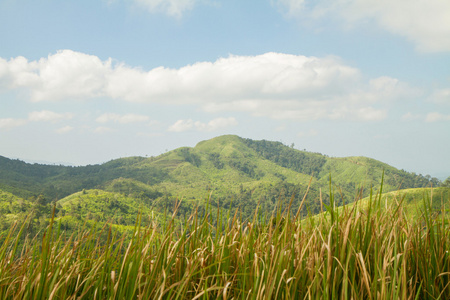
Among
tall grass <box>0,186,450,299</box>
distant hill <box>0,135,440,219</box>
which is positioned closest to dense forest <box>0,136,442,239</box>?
distant hill <box>0,135,440,219</box>

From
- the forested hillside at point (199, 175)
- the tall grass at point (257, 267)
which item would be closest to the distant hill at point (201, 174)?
the forested hillside at point (199, 175)

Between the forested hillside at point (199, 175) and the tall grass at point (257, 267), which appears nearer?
the tall grass at point (257, 267)

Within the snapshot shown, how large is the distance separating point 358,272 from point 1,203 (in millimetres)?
91701

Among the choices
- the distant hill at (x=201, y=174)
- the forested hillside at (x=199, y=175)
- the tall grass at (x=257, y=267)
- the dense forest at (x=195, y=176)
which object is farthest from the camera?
the distant hill at (x=201, y=174)

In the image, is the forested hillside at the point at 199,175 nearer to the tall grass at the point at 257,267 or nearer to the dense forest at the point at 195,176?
the dense forest at the point at 195,176

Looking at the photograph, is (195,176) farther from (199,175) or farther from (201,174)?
(201,174)

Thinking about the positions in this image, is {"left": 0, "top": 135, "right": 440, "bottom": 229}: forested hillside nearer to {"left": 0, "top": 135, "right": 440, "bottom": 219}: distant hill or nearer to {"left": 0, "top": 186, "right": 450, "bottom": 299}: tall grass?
{"left": 0, "top": 135, "right": 440, "bottom": 219}: distant hill

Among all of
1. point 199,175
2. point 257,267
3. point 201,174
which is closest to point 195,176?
point 199,175

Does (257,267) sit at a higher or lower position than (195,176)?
higher

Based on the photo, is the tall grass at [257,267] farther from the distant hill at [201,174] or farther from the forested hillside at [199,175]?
the distant hill at [201,174]

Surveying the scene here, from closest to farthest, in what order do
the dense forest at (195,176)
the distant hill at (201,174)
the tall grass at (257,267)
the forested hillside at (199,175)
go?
the tall grass at (257,267) < the dense forest at (195,176) < the forested hillside at (199,175) < the distant hill at (201,174)

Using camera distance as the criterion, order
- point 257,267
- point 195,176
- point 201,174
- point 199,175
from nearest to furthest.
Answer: point 257,267
point 195,176
point 199,175
point 201,174

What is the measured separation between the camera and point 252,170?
17825 cm

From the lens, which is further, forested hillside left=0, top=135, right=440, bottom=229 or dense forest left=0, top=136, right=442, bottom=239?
forested hillside left=0, top=135, right=440, bottom=229
